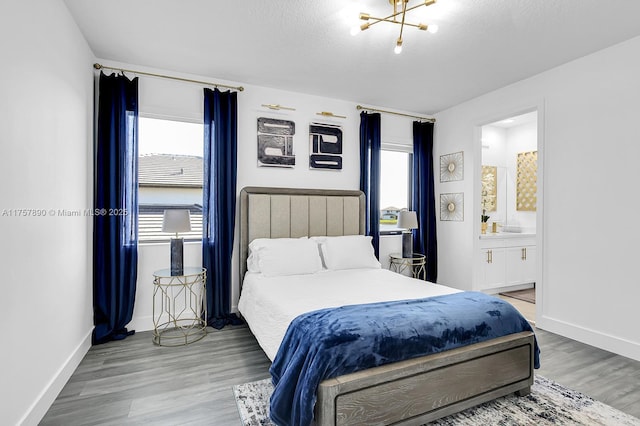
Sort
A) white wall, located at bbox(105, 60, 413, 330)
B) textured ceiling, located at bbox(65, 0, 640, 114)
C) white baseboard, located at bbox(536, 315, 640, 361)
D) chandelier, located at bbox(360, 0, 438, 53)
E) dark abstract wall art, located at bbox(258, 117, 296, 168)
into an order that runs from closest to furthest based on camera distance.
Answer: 1. chandelier, located at bbox(360, 0, 438, 53)
2. textured ceiling, located at bbox(65, 0, 640, 114)
3. white baseboard, located at bbox(536, 315, 640, 361)
4. white wall, located at bbox(105, 60, 413, 330)
5. dark abstract wall art, located at bbox(258, 117, 296, 168)

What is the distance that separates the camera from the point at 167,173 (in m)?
3.59

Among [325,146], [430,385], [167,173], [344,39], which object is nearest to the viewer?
[430,385]

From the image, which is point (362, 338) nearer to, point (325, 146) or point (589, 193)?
point (589, 193)

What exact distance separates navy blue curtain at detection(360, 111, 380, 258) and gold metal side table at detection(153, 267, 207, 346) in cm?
227

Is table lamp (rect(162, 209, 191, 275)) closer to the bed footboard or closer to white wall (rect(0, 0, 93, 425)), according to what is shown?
white wall (rect(0, 0, 93, 425))

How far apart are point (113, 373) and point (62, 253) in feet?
3.27

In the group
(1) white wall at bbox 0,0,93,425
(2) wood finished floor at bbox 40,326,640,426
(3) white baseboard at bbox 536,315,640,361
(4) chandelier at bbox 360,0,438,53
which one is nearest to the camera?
(1) white wall at bbox 0,0,93,425

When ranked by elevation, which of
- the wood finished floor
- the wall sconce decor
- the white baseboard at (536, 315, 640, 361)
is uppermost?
the wall sconce decor

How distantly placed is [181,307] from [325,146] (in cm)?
259

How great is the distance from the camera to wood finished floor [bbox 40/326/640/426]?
204cm

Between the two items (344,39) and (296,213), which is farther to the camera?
(296,213)

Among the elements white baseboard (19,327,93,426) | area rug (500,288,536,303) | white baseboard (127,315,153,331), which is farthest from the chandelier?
area rug (500,288,536,303)

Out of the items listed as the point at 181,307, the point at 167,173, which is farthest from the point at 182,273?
the point at 167,173

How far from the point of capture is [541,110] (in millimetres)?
3574
